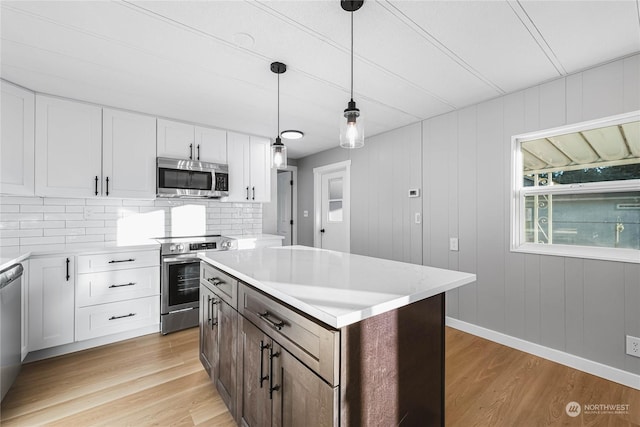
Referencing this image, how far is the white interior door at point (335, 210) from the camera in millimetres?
4426

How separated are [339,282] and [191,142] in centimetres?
292

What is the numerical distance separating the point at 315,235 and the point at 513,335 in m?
3.14

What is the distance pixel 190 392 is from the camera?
1.96 meters

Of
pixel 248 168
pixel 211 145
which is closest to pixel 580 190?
pixel 248 168

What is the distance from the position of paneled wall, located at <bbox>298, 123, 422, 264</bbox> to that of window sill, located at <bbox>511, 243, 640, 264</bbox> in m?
1.08

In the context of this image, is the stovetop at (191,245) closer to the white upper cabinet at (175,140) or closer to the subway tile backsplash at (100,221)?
the subway tile backsplash at (100,221)

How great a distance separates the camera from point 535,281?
8.11 feet

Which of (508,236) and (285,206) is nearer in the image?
(508,236)

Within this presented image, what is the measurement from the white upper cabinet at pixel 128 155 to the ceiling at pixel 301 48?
204 mm

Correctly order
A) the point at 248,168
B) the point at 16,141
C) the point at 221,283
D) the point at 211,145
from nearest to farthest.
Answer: the point at 221,283, the point at 16,141, the point at 211,145, the point at 248,168

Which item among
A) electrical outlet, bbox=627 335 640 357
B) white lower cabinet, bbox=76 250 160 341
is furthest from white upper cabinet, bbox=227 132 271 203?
electrical outlet, bbox=627 335 640 357

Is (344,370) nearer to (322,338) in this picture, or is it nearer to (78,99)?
(322,338)

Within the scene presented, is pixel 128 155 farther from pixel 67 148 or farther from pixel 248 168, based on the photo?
pixel 248 168

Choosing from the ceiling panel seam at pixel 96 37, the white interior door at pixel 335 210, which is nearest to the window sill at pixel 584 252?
the white interior door at pixel 335 210
